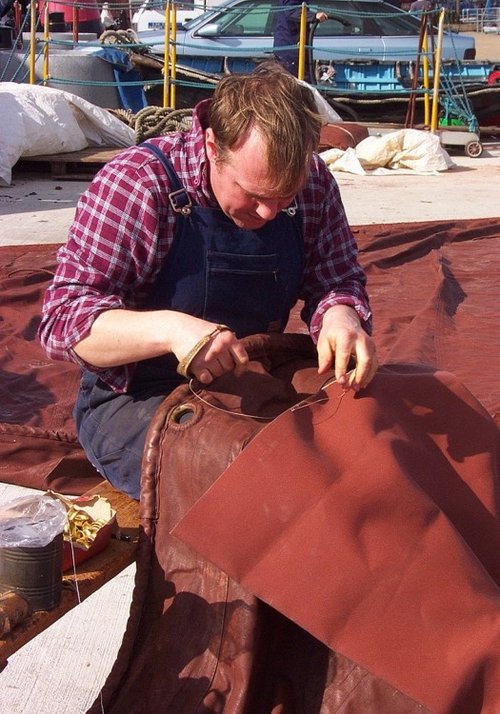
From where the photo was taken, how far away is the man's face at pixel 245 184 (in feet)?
6.08

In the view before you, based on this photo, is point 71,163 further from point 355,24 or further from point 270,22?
point 355,24

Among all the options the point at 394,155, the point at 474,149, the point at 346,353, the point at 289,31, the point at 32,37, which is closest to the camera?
the point at 346,353

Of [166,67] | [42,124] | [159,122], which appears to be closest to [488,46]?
[166,67]

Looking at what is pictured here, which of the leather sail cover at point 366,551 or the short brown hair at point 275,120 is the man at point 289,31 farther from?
the leather sail cover at point 366,551

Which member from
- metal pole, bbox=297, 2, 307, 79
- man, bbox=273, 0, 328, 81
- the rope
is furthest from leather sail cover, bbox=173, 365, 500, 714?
man, bbox=273, 0, 328, 81

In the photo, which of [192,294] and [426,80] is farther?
[426,80]

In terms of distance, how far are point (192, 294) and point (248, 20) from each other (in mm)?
10540

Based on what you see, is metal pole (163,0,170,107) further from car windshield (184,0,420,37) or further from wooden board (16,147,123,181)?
wooden board (16,147,123,181)

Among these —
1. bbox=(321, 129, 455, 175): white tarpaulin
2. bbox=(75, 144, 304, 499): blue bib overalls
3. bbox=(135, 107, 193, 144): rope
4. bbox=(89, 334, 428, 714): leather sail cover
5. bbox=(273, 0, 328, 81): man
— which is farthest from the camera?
bbox=(273, 0, 328, 81): man

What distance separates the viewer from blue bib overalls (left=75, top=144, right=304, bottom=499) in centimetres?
205

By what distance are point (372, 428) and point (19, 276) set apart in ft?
10.2

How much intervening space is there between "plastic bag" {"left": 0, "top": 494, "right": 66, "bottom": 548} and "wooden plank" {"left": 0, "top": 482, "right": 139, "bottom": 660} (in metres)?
0.12

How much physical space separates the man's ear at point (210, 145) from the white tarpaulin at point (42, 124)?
18.3 feet

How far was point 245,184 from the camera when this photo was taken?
190cm
